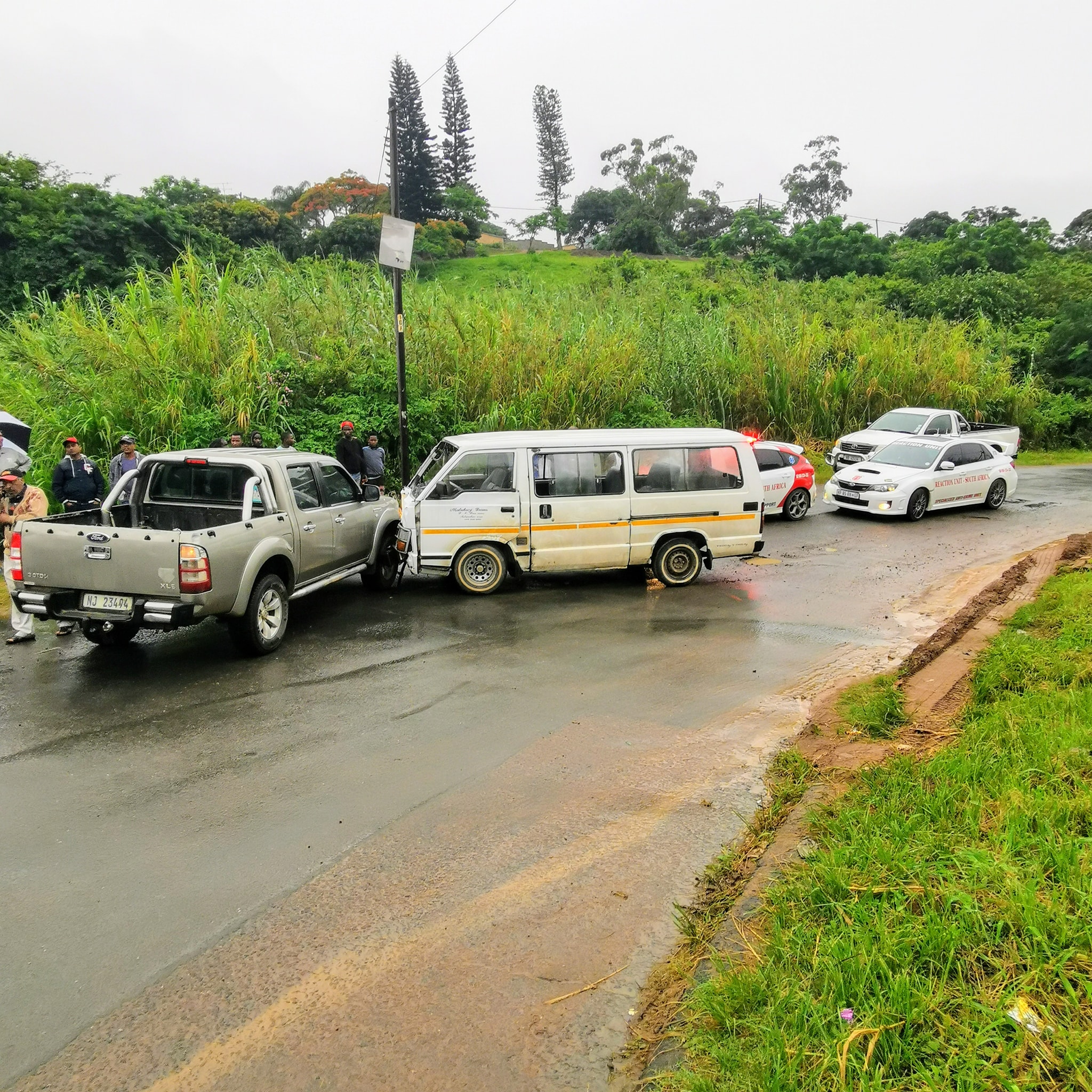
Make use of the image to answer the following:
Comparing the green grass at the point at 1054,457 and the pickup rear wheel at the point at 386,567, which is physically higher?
the green grass at the point at 1054,457

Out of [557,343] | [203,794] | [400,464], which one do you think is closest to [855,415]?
[557,343]

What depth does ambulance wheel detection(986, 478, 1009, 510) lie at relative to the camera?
17547 mm

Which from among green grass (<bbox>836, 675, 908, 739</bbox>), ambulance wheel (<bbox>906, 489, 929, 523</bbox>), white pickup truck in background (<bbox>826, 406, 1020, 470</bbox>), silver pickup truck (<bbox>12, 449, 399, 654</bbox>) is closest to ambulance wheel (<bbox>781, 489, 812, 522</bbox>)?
ambulance wheel (<bbox>906, 489, 929, 523</bbox>)

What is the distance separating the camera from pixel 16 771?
5.79m

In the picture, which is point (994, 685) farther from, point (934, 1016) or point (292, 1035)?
point (292, 1035)

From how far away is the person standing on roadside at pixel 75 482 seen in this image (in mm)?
10828

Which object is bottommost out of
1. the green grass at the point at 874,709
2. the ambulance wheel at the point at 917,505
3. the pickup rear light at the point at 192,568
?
the green grass at the point at 874,709

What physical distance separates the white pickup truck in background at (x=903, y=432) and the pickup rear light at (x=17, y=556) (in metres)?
Result: 17.2

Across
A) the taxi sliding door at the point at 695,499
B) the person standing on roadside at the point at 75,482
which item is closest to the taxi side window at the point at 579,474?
the taxi sliding door at the point at 695,499

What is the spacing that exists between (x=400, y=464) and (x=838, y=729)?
9.86 metres

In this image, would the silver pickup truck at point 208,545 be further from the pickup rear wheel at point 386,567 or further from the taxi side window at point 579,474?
the taxi side window at point 579,474

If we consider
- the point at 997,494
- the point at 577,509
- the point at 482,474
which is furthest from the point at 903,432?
the point at 482,474

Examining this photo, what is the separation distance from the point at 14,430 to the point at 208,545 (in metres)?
6.93

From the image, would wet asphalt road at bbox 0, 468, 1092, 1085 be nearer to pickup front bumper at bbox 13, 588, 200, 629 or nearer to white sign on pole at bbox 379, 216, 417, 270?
pickup front bumper at bbox 13, 588, 200, 629
